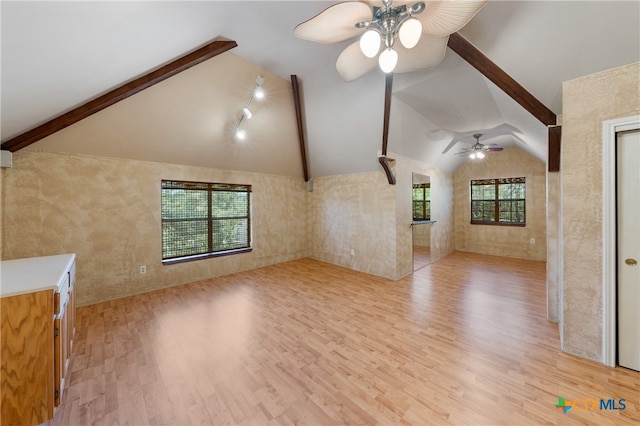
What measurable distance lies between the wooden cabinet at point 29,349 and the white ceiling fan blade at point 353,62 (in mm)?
2487

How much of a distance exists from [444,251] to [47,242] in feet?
25.5

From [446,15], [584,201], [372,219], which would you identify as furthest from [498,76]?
[372,219]

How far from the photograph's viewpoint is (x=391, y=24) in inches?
55.6

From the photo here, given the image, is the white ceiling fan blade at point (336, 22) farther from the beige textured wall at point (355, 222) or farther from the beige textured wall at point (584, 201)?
the beige textured wall at point (355, 222)

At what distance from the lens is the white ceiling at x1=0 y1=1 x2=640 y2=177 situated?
160 cm

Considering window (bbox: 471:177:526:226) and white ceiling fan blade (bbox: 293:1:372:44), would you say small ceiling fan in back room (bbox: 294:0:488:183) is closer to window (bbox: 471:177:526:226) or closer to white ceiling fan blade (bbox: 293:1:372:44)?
white ceiling fan blade (bbox: 293:1:372:44)

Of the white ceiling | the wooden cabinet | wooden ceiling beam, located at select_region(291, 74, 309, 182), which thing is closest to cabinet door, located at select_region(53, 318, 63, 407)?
the wooden cabinet

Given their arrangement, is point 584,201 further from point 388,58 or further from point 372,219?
point 372,219

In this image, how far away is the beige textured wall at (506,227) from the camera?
581 centimetres

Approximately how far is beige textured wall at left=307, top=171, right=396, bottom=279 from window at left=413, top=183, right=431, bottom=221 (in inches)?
123

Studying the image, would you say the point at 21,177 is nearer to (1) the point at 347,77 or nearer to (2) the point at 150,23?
(2) the point at 150,23

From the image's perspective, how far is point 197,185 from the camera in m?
4.54

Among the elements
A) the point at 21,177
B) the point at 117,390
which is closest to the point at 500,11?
the point at 117,390

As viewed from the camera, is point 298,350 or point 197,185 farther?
point 197,185
